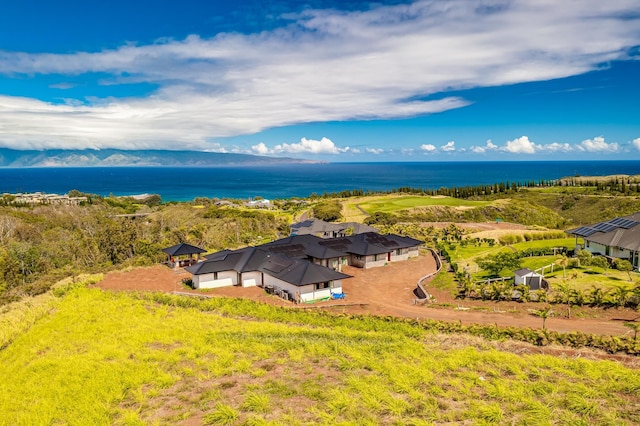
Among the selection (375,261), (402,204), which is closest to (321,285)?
(375,261)

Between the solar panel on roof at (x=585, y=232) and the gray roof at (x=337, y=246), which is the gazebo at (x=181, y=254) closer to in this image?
the gray roof at (x=337, y=246)

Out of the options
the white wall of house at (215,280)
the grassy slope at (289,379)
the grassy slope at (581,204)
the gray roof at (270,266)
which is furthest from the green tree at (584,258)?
the grassy slope at (581,204)

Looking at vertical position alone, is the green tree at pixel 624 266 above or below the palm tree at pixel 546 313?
above

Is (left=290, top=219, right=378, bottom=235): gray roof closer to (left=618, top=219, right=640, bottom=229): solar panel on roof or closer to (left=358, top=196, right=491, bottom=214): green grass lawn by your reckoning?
(left=618, top=219, right=640, bottom=229): solar panel on roof

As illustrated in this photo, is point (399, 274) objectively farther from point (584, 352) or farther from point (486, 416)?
point (486, 416)

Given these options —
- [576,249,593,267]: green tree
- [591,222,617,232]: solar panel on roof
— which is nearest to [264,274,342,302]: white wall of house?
[576,249,593,267]: green tree
